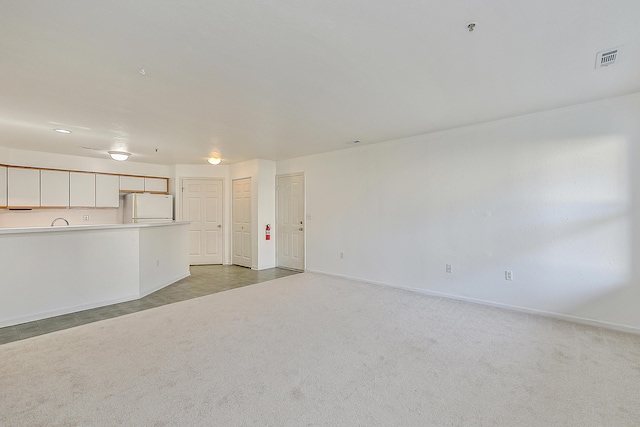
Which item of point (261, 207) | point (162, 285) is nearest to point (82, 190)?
point (162, 285)

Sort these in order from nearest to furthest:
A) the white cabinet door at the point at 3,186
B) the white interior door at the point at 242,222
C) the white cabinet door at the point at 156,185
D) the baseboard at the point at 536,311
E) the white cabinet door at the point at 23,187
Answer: the baseboard at the point at 536,311 < the white cabinet door at the point at 3,186 < the white cabinet door at the point at 23,187 < the white interior door at the point at 242,222 < the white cabinet door at the point at 156,185

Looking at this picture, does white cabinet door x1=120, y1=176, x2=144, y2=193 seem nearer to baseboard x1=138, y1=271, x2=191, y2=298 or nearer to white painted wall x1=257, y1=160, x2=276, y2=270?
baseboard x1=138, y1=271, x2=191, y2=298

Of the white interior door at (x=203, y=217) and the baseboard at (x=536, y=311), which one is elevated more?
the white interior door at (x=203, y=217)

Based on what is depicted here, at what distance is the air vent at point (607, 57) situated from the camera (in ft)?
7.37

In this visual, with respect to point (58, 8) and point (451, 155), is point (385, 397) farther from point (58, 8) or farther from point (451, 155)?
point (451, 155)

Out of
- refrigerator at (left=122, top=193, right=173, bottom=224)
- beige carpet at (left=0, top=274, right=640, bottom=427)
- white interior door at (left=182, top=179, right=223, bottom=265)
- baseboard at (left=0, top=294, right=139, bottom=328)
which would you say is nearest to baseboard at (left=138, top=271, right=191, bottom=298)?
baseboard at (left=0, top=294, right=139, bottom=328)

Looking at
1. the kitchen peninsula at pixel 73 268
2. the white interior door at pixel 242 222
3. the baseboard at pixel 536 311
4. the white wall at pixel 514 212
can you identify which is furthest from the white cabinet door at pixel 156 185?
the baseboard at pixel 536 311

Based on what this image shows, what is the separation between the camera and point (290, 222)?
261 inches

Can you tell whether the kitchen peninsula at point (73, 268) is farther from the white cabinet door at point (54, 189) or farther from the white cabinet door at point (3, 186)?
the white cabinet door at point (3, 186)

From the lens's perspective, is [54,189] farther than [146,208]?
No

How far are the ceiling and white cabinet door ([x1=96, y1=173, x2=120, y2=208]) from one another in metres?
2.23

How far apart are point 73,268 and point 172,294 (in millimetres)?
1313

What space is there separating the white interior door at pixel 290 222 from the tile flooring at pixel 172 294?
0.32 metres

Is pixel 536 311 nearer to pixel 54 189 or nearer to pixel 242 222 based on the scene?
pixel 242 222
